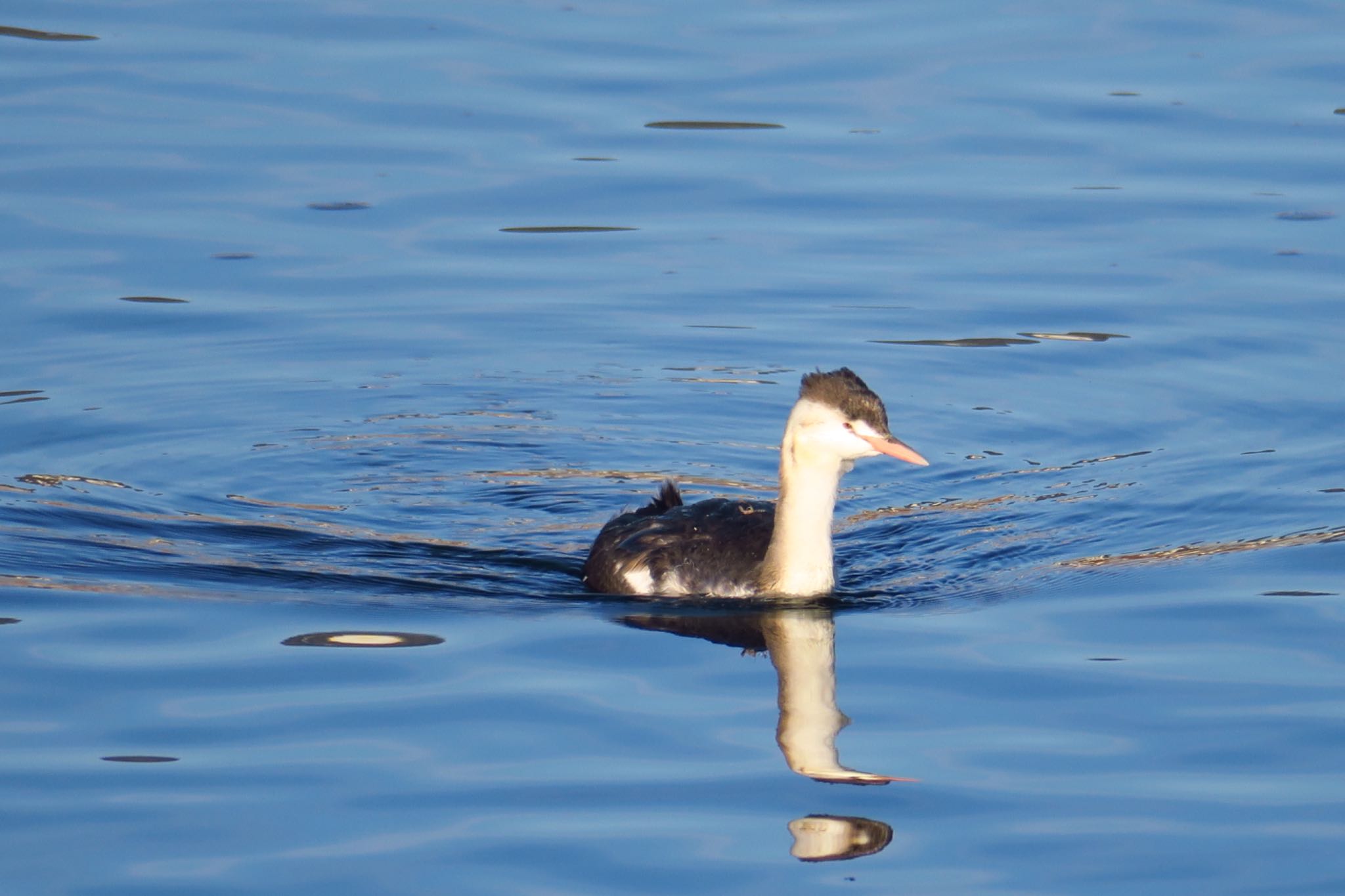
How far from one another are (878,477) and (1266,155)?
6.46m

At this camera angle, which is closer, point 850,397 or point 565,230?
point 850,397

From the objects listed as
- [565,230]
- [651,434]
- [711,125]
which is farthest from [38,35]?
[651,434]

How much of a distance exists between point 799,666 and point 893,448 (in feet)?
3.72

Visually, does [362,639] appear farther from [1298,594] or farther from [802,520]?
[1298,594]

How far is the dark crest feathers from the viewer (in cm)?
969

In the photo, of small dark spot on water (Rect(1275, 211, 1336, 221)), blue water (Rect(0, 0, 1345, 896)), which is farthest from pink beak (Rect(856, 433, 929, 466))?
small dark spot on water (Rect(1275, 211, 1336, 221))

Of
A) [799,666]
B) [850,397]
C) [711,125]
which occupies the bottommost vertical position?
[799,666]

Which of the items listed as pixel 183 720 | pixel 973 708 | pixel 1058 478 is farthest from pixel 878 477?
pixel 183 720

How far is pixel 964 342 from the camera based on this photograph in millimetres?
14250

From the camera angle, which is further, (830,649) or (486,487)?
(486,487)

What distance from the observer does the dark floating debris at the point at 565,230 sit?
1616 centimetres

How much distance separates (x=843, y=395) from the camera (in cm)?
972

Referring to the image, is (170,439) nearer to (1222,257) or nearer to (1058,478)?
(1058,478)

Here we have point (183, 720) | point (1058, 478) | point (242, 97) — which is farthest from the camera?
point (242, 97)
